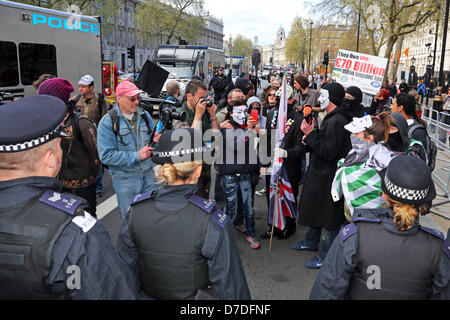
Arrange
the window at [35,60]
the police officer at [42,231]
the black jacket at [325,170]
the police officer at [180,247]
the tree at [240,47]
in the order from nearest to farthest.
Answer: the police officer at [42,231]
the police officer at [180,247]
the black jacket at [325,170]
the window at [35,60]
the tree at [240,47]

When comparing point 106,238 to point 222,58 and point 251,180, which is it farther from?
point 222,58

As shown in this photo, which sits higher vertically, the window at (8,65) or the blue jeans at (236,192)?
the window at (8,65)

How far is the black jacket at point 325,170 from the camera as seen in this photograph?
3.88 metres

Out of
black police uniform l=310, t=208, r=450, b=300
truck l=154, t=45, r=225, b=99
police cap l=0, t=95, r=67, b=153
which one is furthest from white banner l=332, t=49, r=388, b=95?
truck l=154, t=45, r=225, b=99

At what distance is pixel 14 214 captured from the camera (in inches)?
55.9

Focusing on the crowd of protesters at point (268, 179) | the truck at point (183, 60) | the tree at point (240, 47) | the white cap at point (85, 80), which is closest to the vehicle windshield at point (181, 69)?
the truck at point (183, 60)

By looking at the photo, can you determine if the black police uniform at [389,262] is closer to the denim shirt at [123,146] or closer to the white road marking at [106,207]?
the denim shirt at [123,146]

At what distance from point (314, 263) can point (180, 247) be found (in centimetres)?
269

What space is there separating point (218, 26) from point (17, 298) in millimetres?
157448

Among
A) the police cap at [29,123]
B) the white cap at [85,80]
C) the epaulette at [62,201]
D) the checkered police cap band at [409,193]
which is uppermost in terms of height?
the white cap at [85,80]

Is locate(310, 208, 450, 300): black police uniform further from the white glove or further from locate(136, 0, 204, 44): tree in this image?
locate(136, 0, 204, 44): tree

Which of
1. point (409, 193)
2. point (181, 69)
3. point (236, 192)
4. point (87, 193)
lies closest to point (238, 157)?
point (236, 192)

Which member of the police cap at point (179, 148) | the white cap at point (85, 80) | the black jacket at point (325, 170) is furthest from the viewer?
the white cap at point (85, 80)

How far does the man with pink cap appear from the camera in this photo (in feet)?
11.8
